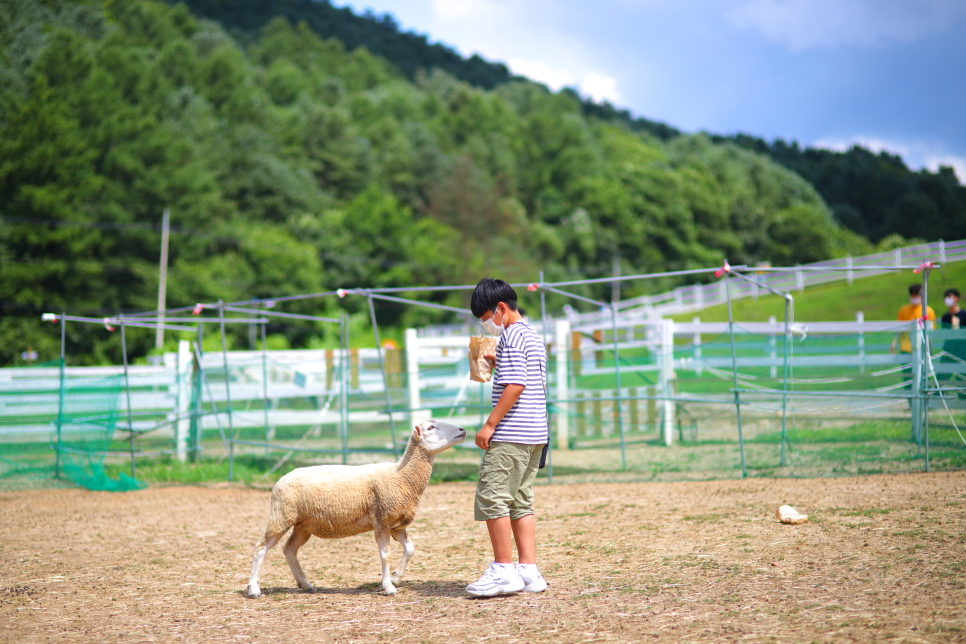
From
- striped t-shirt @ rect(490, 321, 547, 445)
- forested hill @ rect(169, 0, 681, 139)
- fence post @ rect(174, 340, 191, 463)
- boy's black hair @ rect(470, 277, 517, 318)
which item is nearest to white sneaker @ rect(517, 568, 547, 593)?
striped t-shirt @ rect(490, 321, 547, 445)

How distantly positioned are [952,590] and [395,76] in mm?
90000

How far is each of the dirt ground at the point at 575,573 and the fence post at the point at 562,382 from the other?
138 inches

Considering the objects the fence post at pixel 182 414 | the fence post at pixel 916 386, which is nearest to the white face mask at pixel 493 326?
the fence post at pixel 916 386

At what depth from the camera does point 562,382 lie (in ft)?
40.8

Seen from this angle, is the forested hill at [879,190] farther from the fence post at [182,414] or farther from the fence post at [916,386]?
the fence post at [182,414]

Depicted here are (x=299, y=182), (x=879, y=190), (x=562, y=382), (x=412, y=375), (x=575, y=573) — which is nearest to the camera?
(x=575, y=573)

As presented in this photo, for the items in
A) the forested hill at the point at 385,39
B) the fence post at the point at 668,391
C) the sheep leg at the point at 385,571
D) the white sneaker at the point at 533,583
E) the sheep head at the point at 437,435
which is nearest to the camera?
the white sneaker at the point at 533,583

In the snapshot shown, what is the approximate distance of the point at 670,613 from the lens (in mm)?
4230

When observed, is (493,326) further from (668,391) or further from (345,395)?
(668,391)

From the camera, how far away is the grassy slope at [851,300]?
27625 mm

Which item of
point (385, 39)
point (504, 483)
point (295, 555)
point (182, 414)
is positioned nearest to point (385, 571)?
point (295, 555)

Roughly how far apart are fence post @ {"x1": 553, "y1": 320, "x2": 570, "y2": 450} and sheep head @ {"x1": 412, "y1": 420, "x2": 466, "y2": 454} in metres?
6.21

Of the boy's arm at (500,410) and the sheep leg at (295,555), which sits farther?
the sheep leg at (295,555)

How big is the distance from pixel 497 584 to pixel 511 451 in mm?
764
